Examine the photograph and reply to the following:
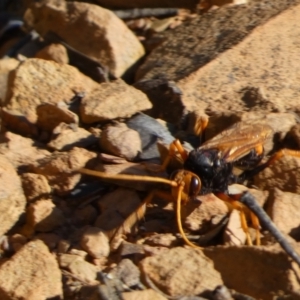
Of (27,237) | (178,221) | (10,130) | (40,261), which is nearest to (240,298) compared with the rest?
(178,221)

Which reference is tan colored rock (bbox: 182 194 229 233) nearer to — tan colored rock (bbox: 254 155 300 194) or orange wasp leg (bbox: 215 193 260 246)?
orange wasp leg (bbox: 215 193 260 246)

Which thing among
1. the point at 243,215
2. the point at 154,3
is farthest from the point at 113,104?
the point at 154,3

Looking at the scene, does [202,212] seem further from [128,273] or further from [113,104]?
[113,104]

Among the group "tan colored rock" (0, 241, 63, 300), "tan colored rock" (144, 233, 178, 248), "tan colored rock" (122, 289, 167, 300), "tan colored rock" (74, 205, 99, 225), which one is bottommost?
"tan colored rock" (74, 205, 99, 225)

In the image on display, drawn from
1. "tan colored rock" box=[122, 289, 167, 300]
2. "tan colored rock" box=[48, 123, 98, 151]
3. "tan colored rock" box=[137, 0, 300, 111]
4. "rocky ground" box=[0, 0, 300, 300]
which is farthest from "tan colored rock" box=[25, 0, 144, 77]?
"tan colored rock" box=[122, 289, 167, 300]

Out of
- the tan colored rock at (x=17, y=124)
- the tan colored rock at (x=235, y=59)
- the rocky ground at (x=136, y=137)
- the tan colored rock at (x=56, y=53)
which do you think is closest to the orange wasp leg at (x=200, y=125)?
the rocky ground at (x=136, y=137)

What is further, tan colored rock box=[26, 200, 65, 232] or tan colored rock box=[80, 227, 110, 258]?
tan colored rock box=[26, 200, 65, 232]
